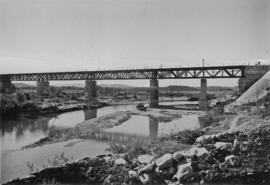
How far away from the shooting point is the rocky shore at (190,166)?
6410mm

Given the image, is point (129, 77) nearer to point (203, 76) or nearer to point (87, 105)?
point (87, 105)

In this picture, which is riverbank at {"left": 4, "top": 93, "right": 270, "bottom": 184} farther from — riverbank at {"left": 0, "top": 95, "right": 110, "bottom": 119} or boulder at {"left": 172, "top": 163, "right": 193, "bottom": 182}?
riverbank at {"left": 0, "top": 95, "right": 110, "bottom": 119}

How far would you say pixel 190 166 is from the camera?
260 inches

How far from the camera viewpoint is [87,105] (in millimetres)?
44688

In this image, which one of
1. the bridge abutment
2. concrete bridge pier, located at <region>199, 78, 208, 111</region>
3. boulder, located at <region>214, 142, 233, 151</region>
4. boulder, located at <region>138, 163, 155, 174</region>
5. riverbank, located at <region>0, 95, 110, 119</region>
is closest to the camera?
boulder, located at <region>138, 163, 155, 174</region>

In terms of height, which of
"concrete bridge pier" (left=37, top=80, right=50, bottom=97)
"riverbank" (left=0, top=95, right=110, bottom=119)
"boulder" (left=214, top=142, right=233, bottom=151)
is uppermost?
"concrete bridge pier" (left=37, top=80, right=50, bottom=97)

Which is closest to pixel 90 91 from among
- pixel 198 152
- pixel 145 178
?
pixel 198 152

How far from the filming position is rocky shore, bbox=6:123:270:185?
252 inches

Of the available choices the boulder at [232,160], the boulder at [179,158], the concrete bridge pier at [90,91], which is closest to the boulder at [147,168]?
the boulder at [179,158]

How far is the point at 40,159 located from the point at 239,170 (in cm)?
848

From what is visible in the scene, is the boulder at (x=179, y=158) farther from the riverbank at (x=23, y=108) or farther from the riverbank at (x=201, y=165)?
the riverbank at (x=23, y=108)

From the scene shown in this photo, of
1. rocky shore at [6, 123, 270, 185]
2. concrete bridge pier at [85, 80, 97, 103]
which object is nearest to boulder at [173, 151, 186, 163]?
rocky shore at [6, 123, 270, 185]

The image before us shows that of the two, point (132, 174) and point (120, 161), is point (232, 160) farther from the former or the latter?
point (120, 161)

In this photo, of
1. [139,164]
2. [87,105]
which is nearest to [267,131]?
[139,164]
